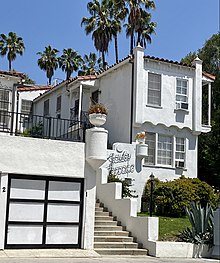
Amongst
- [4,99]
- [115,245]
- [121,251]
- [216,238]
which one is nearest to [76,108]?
[4,99]

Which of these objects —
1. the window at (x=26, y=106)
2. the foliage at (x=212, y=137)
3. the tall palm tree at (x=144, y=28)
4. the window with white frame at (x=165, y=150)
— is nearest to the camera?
the window with white frame at (x=165, y=150)

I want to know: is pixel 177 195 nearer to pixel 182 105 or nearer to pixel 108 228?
pixel 182 105

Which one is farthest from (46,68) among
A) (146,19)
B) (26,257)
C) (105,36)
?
(26,257)

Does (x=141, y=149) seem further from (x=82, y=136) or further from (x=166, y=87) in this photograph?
(x=82, y=136)

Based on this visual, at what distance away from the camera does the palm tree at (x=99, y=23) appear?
40.5 meters

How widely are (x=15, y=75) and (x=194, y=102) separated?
9870mm

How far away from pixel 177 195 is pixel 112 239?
713 cm

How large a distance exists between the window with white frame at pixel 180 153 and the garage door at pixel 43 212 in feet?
35.6

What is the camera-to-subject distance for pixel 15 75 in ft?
73.4

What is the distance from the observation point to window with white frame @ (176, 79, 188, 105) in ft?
84.3

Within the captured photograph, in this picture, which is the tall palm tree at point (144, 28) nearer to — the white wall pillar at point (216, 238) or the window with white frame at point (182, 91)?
the window with white frame at point (182, 91)

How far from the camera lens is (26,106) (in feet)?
112

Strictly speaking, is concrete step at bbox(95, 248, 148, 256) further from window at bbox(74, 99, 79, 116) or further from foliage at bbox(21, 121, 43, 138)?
window at bbox(74, 99, 79, 116)

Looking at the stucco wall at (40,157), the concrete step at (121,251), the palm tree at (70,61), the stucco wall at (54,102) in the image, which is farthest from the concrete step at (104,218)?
the palm tree at (70,61)
